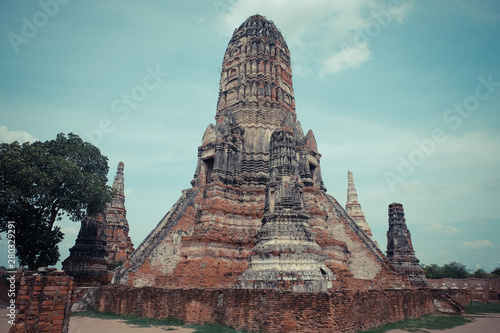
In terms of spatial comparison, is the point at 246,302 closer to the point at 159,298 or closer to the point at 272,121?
the point at 159,298

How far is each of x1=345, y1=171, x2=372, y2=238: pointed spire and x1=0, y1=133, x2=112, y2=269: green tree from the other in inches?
1159

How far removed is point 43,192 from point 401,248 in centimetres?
2584

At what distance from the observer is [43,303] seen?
21.5 feet

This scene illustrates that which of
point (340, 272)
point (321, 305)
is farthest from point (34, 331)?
point (340, 272)

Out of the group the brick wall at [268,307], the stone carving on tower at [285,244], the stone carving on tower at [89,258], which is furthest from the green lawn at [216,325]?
the stone carving on tower at [89,258]

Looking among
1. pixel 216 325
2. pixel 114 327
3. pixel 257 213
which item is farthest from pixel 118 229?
pixel 216 325

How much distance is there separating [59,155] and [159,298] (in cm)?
1151

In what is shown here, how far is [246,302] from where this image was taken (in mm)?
10930

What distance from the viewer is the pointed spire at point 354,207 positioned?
38750 millimetres

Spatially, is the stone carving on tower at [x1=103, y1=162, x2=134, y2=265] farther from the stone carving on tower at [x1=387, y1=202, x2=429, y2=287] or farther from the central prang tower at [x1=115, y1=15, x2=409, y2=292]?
the stone carving on tower at [x1=387, y1=202, x2=429, y2=287]

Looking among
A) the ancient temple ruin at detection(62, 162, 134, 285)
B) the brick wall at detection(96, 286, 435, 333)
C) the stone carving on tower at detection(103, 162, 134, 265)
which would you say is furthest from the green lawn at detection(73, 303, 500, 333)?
the stone carving on tower at detection(103, 162, 134, 265)

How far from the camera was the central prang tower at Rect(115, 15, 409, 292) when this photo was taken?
1413cm

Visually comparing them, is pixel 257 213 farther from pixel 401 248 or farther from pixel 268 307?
pixel 401 248

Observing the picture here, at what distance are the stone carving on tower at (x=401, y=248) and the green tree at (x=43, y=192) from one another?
22419mm
